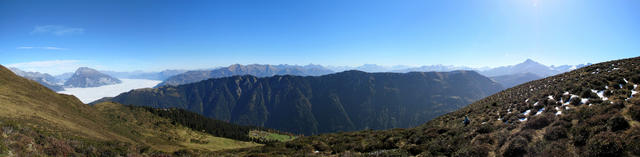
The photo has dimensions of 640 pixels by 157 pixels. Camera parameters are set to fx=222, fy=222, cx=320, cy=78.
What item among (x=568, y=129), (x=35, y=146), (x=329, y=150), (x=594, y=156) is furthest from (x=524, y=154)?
(x=35, y=146)

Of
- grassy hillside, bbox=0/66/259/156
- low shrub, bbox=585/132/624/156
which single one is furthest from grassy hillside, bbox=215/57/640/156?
grassy hillside, bbox=0/66/259/156

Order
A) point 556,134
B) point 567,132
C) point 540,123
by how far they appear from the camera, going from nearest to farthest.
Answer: point 556,134, point 567,132, point 540,123

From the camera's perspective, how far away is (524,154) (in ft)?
33.3

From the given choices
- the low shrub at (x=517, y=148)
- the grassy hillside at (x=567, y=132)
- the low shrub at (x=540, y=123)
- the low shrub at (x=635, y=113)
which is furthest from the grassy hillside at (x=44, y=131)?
the low shrub at (x=635, y=113)

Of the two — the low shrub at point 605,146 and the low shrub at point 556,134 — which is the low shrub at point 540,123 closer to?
the low shrub at point 556,134

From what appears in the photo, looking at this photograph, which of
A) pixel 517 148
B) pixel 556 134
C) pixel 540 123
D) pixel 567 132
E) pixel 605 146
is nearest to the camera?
pixel 605 146

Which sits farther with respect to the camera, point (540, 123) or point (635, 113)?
point (540, 123)

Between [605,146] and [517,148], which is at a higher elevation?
[605,146]

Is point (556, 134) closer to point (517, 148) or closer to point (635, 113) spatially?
point (517, 148)

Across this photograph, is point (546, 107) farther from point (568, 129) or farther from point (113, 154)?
point (113, 154)

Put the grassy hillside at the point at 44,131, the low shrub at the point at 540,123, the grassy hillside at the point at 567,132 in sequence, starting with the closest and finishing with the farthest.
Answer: the grassy hillside at the point at 567,132
the grassy hillside at the point at 44,131
the low shrub at the point at 540,123

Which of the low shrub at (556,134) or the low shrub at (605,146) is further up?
the low shrub at (605,146)

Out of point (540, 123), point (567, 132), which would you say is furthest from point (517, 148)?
point (540, 123)

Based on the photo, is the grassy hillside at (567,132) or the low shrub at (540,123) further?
the low shrub at (540,123)
